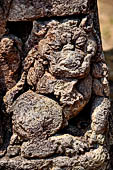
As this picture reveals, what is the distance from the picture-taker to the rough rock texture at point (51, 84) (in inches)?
91.1

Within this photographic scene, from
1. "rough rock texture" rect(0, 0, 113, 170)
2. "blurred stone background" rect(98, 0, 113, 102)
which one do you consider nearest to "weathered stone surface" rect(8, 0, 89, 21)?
"rough rock texture" rect(0, 0, 113, 170)

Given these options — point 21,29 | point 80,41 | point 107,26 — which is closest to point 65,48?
point 80,41

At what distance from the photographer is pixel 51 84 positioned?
7.71ft

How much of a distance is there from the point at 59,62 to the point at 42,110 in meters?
0.33

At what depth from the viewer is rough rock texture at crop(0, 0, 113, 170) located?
231cm

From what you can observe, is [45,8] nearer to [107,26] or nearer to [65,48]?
[65,48]

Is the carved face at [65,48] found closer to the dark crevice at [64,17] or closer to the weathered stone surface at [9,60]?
the dark crevice at [64,17]

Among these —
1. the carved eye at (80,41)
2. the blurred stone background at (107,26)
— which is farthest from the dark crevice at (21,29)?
the blurred stone background at (107,26)

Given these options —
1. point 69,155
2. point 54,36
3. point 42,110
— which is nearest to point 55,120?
point 42,110

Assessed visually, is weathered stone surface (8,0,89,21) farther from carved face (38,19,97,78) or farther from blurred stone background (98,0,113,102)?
blurred stone background (98,0,113,102)

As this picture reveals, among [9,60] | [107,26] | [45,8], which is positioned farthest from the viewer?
[107,26]

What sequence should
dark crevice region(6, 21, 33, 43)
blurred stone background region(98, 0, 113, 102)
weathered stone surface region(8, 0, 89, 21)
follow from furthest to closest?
blurred stone background region(98, 0, 113, 102) < dark crevice region(6, 21, 33, 43) < weathered stone surface region(8, 0, 89, 21)

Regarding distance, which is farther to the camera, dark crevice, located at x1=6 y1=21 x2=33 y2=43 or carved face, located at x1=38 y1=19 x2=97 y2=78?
dark crevice, located at x1=6 y1=21 x2=33 y2=43

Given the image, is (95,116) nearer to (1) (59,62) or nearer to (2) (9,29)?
(1) (59,62)
